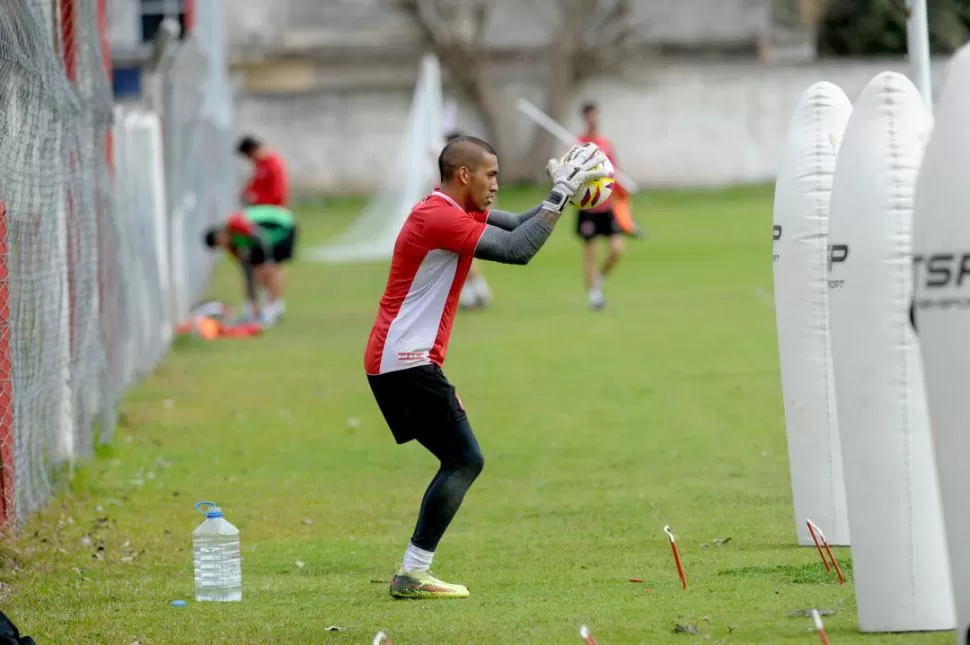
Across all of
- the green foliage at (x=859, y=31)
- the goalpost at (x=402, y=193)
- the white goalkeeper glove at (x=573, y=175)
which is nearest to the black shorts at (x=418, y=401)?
the white goalkeeper glove at (x=573, y=175)

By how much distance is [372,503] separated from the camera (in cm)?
1032

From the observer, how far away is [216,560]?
8.02 m

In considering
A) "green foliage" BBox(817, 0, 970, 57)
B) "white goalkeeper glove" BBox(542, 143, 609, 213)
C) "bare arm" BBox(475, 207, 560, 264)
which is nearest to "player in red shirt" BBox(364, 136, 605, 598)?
"bare arm" BBox(475, 207, 560, 264)

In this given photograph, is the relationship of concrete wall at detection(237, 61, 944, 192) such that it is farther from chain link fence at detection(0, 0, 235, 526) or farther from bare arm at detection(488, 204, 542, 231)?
bare arm at detection(488, 204, 542, 231)

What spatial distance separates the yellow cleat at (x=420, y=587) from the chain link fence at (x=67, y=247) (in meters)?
2.43

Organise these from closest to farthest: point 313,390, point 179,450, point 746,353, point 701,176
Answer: point 179,450, point 313,390, point 746,353, point 701,176

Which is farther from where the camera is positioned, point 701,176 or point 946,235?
point 701,176

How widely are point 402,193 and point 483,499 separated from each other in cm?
2072

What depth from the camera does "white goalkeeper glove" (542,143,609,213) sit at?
7.12m

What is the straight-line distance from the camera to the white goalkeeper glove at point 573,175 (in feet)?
23.4

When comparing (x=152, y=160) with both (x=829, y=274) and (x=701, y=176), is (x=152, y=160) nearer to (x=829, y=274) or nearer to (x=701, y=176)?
(x=829, y=274)

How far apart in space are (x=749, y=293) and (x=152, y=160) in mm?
8592

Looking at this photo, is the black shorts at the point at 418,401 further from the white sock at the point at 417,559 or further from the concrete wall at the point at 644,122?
the concrete wall at the point at 644,122

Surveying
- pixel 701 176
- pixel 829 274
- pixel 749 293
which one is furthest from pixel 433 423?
pixel 701 176
